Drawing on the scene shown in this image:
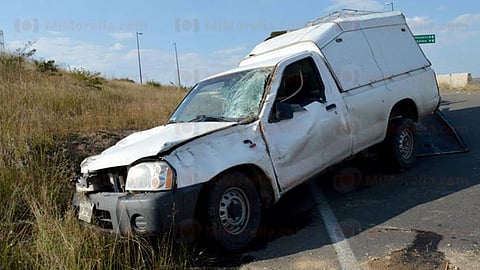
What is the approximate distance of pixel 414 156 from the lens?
6.55 meters

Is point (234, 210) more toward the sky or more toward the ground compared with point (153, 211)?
more toward the ground

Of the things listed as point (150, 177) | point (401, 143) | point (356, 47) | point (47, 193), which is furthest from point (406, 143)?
point (47, 193)

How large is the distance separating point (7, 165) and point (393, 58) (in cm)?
550

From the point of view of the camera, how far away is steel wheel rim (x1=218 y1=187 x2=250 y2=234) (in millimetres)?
3941

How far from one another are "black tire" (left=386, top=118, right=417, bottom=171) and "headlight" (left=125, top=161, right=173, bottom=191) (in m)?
3.81

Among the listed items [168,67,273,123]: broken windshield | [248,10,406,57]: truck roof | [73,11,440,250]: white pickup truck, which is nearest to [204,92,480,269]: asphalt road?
[73,11,440,250]: white pickup truck

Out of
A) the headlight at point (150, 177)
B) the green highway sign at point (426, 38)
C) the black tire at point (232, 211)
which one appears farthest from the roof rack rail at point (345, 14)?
the green highway sign at point (426, 38)

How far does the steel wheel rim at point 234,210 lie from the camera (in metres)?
3.94

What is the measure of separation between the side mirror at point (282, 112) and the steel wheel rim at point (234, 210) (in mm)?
924

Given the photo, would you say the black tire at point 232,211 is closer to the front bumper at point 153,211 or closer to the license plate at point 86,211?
the front bumper at point 153,211

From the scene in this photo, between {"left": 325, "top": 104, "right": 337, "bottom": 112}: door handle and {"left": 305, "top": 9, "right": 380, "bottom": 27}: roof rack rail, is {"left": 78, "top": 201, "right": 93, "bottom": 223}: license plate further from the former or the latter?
{"left": 305, "top": 9, "right": 380, "bottom": 27}: roof rack rail

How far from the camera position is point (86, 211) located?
3.99 metres

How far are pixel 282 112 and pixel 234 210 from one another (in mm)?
1163

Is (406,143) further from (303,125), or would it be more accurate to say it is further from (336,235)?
(336,235)
